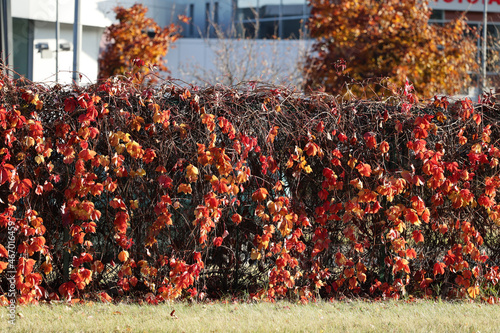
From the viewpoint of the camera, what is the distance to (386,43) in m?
13.1

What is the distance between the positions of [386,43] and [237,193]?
9.68 meters

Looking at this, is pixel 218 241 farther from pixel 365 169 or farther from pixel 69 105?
pixel 69 105

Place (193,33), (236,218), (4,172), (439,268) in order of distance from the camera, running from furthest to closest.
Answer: (193,33)
(439,268)
(236,218)
(4,172)

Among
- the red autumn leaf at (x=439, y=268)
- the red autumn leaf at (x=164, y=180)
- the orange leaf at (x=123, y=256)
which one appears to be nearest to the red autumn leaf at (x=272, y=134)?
the red autumn leaf at (x=164, y=180)

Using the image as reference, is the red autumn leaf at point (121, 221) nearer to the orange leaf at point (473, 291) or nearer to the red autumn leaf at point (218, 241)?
the red autumn leaf at point (218, 241)

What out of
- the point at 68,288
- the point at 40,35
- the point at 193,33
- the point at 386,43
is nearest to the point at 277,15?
the point at 193,33

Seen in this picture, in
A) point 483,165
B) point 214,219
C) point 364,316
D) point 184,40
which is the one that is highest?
point 184,40

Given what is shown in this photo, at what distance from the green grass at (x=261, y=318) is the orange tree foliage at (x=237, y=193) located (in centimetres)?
21

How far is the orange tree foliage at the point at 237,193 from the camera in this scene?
427 centimetres

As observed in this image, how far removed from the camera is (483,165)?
4.83 m

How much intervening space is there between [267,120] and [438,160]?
4.46 feet

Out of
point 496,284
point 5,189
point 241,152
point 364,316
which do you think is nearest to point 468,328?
point 364,316

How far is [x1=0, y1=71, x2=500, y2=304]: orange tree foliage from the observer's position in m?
4.27

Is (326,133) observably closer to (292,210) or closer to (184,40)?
(292,210)
